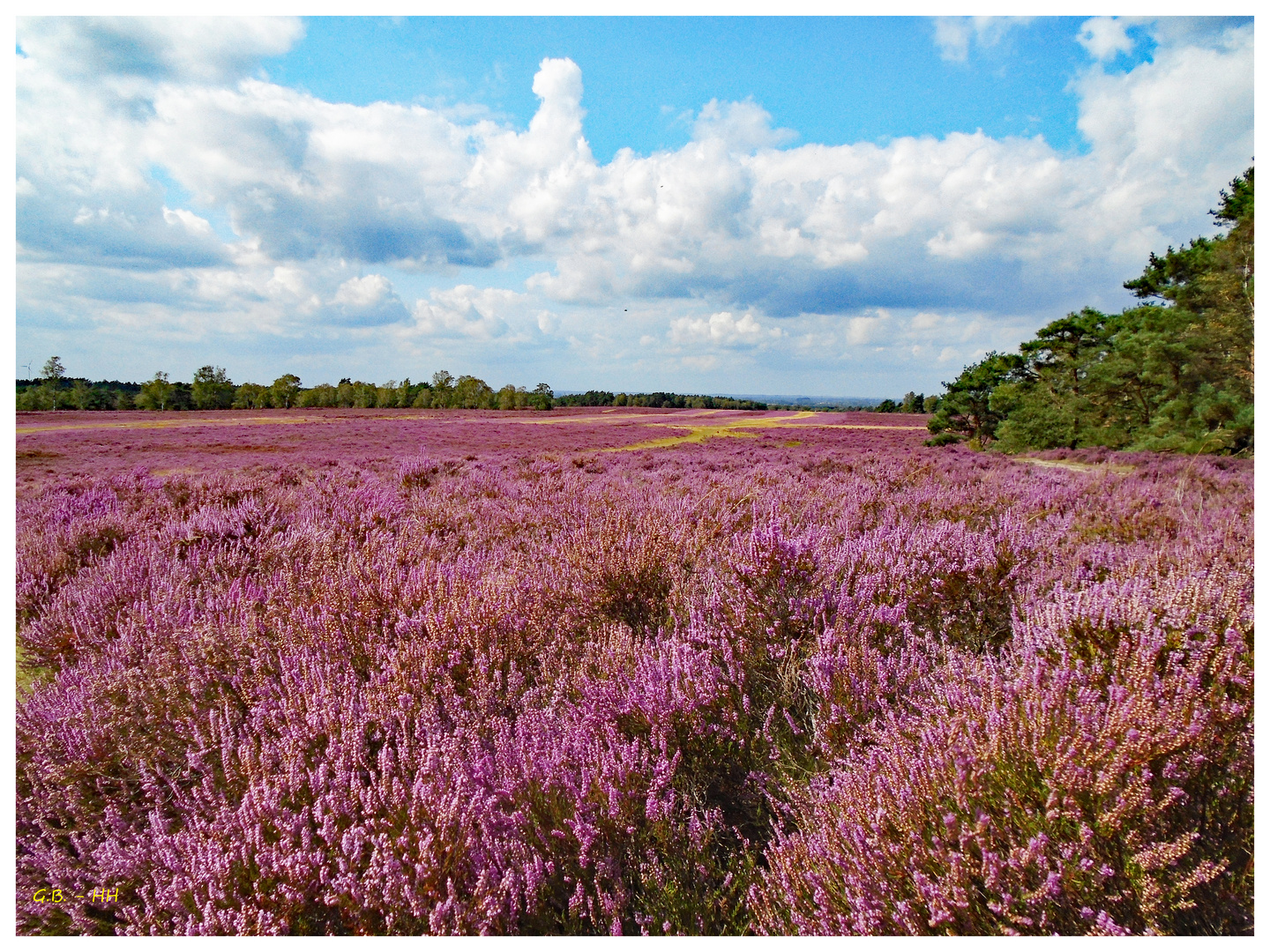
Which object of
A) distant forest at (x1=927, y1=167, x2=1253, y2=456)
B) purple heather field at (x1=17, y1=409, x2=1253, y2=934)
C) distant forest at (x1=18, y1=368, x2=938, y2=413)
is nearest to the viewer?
purple heather field at (x1=17, y1=409, x2=1253, y2=934)

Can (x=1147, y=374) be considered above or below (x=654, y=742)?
above

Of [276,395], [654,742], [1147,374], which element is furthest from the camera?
[276,395]

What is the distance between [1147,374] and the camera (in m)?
15.9

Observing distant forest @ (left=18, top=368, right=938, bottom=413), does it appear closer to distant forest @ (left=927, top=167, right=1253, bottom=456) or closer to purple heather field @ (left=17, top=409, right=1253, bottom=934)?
distant forest @ (left=927, top=167, right=1253, bottom=456)

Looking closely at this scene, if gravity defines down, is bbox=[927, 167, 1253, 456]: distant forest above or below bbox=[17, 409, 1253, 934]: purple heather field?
above

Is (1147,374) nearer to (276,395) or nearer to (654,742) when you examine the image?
(654,742)

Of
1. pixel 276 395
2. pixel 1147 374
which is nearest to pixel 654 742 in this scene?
pixel 1147 374

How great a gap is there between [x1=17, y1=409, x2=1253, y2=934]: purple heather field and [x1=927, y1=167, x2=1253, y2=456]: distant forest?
6.66 m

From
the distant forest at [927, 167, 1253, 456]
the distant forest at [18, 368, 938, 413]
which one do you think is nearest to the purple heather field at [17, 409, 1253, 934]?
the distant forest at [927, 167, 1253, 456]

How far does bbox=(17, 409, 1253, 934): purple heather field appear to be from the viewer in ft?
4.15

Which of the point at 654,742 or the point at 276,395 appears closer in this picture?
the point at 654,742

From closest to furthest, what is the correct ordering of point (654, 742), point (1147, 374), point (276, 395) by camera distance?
point (654, 742)
point (1147, 374)
point (276, 395)

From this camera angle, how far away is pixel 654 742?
1.82 m

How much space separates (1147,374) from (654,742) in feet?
67.3
